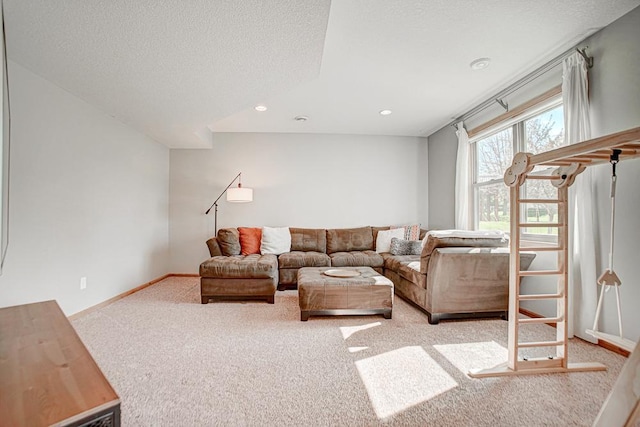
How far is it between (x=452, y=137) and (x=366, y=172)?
1465 millimetres

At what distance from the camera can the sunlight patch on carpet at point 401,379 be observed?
5.18 feet

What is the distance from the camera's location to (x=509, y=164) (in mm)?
3490

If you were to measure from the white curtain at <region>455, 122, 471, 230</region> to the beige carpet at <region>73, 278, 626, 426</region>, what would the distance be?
1.56 metres

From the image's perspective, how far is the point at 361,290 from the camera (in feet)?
9.26

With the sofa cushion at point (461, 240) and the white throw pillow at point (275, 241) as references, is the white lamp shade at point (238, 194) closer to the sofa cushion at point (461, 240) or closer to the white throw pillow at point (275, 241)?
the white throw pillow at point (275, 241)

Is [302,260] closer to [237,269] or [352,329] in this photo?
[237,269]

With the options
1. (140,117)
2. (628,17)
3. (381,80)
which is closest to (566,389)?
(628,17)

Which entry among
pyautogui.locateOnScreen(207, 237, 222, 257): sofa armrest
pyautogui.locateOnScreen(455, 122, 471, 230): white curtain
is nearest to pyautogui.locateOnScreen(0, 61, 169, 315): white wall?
pyautogui.locateOnScreen(207, 237, 222, 257): sofa armrest

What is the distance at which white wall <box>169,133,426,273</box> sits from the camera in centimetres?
498

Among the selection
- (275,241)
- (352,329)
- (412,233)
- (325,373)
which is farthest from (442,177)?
(325,373)

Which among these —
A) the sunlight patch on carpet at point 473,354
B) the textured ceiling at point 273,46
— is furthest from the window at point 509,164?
the sunlight patch on carpet at point 473,354

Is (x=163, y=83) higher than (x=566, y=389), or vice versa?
(x=163, y=83)

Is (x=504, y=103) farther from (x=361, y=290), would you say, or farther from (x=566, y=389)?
(x=566, y=389)

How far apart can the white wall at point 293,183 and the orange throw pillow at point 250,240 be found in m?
0.55
